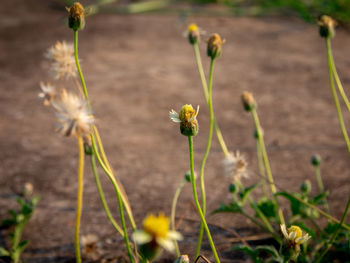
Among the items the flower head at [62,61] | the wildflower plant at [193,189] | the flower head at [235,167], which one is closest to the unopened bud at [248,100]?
the wildflower plant at [193,189]

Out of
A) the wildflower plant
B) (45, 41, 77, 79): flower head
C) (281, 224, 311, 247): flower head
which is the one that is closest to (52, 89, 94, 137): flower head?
the wildflower plant

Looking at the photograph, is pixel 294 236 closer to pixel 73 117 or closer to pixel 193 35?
pixel 73 117

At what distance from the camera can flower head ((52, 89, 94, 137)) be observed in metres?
0.73

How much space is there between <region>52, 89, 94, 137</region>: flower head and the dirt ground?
16 centimetres

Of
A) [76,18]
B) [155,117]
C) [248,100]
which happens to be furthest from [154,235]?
[155,117]

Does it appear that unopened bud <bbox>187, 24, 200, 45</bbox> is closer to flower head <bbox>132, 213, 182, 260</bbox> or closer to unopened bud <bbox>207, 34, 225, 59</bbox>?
unopened bud <bbox>207, 34, 225, 59</bbox>

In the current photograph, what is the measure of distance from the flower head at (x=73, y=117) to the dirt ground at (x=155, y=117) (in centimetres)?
16

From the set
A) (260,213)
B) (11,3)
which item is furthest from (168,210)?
(11,3)

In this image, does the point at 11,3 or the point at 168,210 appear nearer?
the point at 168,210

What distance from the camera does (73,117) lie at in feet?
2.42

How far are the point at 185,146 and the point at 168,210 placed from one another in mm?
559

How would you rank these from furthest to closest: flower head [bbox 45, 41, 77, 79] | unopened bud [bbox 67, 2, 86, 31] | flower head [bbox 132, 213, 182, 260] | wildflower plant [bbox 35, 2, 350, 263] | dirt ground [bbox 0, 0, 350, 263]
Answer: dirt ground [bbox 0, 0, 350, 263], flower head [bbox 45, 41, 77, 79], unopened bud [bbox 67, 2, 86, 31], wildflower plant [bbox 35, 2, 350, 263], flower head [bbox 132, 213, 182, 260]

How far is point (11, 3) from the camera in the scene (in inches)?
167

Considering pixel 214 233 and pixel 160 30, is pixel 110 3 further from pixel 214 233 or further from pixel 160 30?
pixel 214 233
